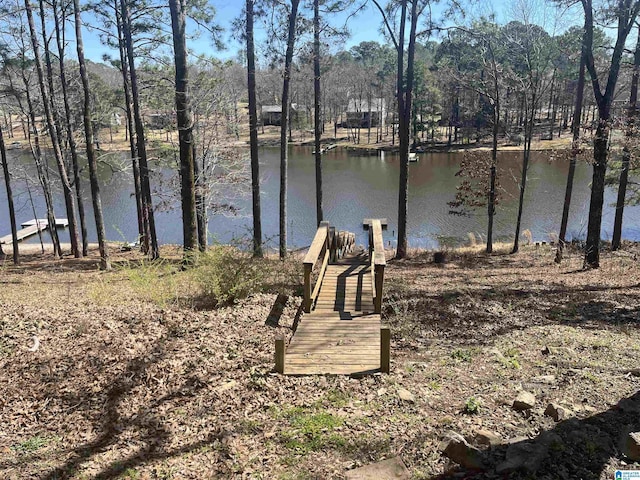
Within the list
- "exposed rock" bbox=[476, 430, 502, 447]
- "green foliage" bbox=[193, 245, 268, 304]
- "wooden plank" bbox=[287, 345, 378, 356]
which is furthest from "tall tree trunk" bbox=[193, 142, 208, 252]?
"exposed rock" bbox=[476, 430, 502, 447]

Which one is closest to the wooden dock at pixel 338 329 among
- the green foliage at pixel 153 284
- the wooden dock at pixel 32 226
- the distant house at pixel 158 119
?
the green foliage at pixel 153 284

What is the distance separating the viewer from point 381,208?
88.6ft

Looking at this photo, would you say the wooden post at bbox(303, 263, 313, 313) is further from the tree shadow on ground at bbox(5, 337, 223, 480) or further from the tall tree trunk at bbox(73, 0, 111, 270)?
the tall tree trunk at bbox(73, 0, 111, 270)

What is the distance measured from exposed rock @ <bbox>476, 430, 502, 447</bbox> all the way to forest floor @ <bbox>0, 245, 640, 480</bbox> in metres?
0.02

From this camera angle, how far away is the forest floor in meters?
3.53

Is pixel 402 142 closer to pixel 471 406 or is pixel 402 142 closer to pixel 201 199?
pixel 201 199

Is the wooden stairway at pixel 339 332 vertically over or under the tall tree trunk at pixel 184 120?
under

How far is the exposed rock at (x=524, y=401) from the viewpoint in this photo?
13.6ft

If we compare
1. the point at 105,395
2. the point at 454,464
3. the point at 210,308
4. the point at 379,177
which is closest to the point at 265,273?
the point at 210,308

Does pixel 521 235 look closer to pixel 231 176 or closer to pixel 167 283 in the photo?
pixel 231 176

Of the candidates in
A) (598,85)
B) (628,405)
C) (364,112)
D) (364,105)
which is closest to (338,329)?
(628,405)

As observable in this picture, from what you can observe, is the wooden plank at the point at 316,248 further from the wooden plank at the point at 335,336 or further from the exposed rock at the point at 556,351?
the exposed rock at the point at 556,351

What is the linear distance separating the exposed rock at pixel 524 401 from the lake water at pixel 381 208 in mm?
12864

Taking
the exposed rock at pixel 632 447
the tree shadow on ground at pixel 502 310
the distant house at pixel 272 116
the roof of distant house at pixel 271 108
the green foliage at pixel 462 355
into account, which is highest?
the roof of distant house at pixel 271 108
